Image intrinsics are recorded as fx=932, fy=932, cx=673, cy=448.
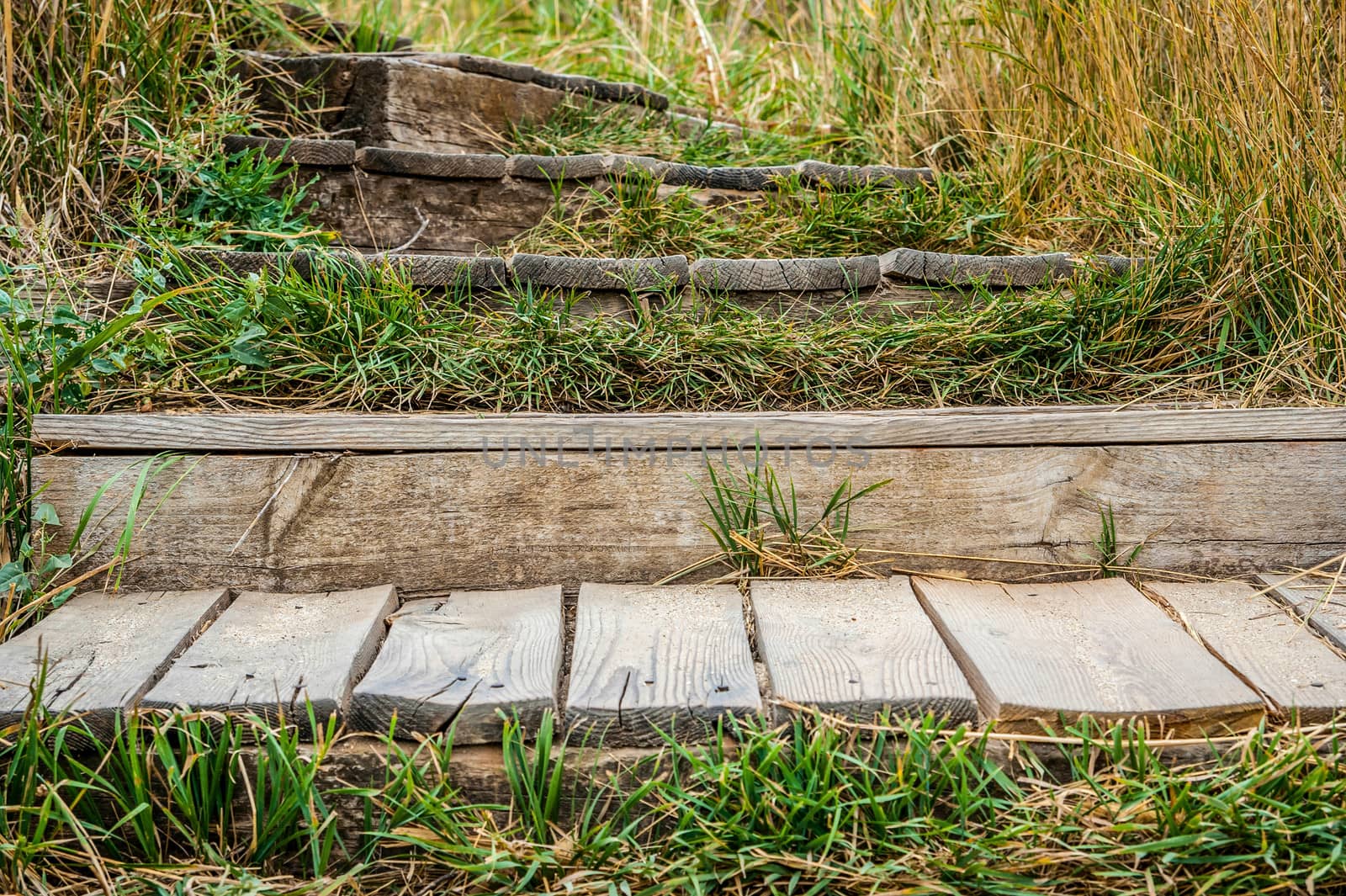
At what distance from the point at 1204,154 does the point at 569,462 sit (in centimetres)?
156

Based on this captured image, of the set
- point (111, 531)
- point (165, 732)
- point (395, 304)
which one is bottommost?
point (165, 732)

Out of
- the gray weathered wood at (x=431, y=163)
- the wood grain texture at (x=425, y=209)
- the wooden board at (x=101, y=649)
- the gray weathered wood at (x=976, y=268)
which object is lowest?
the wooden board at (x=101, y=649)

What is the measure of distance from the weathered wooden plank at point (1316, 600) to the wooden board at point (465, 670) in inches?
44.8

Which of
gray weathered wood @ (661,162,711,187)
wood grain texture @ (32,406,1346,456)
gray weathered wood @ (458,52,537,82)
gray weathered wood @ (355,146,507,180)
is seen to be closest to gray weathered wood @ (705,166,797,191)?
gray weathered wood @ (661,162,711,187)

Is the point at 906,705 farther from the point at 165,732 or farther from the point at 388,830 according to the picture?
the point at 165,732

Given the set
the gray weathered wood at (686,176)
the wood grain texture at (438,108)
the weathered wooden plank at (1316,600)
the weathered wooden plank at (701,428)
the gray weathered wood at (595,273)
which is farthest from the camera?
the wood grain texture at (438,108)

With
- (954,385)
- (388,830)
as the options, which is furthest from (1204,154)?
(388,830)

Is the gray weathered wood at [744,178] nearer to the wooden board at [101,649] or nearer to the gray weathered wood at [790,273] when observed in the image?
the gray weathered wood at [790,273]

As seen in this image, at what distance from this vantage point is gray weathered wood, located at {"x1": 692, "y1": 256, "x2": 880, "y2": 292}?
196 centimetres

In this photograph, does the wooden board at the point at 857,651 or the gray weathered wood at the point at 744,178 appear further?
the gray weathered wood at the point at 744,178

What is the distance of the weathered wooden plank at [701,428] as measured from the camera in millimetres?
1546

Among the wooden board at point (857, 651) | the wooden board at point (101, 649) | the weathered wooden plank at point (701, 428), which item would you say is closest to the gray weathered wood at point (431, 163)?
the weathered wooden plank at point (701, 428)

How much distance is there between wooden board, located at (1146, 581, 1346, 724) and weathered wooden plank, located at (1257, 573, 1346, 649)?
0.06 ft

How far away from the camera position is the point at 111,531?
1546 millimetres
